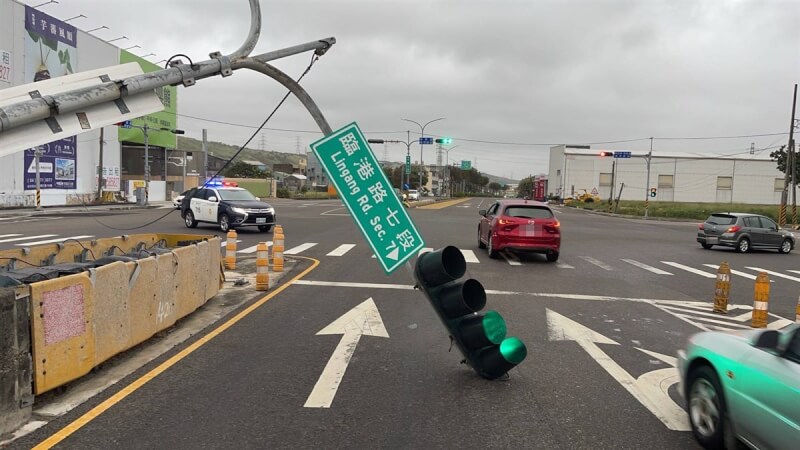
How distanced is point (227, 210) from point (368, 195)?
17.3m

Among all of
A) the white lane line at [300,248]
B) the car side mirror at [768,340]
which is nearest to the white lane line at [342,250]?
the white lane line at [300,248]

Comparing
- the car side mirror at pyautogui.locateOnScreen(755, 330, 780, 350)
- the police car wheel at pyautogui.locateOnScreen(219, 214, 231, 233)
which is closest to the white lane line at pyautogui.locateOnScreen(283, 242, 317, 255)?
the police car wheel at pyautogui.locateOnScreen(219, 214, 231, 233)

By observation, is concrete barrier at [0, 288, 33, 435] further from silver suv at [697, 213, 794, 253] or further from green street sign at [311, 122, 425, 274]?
silver suv at [697, 213, 794, 253]

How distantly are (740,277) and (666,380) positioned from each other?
1057 cm

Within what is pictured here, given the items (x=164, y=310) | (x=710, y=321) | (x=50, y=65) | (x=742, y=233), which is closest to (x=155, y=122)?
(x=50, y=65)

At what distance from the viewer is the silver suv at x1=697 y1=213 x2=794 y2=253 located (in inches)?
840

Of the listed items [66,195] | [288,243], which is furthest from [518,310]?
[66,195]

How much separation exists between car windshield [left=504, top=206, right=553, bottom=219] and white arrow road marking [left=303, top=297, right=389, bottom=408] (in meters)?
7.02

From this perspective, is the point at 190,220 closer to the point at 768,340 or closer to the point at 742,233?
the point at 742,233

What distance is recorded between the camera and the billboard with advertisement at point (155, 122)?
52.9m

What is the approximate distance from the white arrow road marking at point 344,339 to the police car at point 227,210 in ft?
42.8

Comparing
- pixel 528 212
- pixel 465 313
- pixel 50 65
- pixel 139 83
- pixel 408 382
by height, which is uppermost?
pixel 50 65

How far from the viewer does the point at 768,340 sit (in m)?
3.78

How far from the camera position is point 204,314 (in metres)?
8.14
